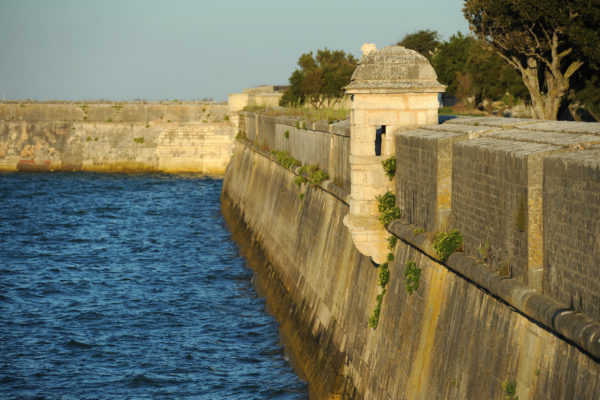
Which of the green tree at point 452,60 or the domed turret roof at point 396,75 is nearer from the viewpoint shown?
the domed turret roof at point 396,75

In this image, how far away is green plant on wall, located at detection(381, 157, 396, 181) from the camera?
46.1 ft

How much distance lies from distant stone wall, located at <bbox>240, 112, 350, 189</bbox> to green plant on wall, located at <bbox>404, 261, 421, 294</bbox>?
18.8 ft

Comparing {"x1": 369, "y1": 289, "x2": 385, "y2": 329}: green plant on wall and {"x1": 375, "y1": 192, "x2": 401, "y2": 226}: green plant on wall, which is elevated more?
{"x1": 375, "y1": 192, "x2": 401, "y2": 226}: green plant on wall

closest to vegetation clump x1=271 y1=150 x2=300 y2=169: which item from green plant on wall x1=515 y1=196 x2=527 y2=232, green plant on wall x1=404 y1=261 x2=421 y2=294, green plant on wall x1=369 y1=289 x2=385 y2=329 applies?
green plant on wall x1=369 y1=289 x2=385 y2=329

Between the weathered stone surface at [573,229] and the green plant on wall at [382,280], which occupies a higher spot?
the weathered stone surface at [573,229]

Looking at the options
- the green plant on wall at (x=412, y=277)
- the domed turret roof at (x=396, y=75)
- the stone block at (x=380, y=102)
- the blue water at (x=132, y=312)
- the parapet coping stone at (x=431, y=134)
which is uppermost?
the domed turret roof at (x=396, y=75)

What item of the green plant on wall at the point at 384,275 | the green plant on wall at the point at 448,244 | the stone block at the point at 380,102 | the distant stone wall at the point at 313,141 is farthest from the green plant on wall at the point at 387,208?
the distant stone wall at the point at 313,141

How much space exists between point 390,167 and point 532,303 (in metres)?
6.29

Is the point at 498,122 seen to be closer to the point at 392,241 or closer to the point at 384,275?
the point at 392,241

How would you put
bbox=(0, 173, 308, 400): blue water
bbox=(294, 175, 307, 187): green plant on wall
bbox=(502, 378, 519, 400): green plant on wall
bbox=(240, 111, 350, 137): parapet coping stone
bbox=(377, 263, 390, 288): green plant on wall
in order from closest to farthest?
bbox=(502, 378, 519, 400): green plant on wall → bbox=(377, 263, 390, 288): green plant on wall → bbox=(240, 111, 350, 137): parapet coping stone → bbox=(0, 173, 308, 400): blue water → bbox=(294, 175, 307, 187): green plant on wall

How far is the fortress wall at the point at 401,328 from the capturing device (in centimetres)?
809

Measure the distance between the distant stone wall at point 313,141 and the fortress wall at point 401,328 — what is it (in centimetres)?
75

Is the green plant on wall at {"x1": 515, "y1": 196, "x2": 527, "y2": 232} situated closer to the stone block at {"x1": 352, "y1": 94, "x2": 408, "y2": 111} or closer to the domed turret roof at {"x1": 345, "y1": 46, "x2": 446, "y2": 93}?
Result: the domed turret roof at {"x1": 345, "y1": 46, "x2": 446, "y2": 93}

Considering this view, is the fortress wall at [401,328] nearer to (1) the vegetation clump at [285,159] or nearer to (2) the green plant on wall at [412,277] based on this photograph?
(2) the green plant on wall at [412,277]
